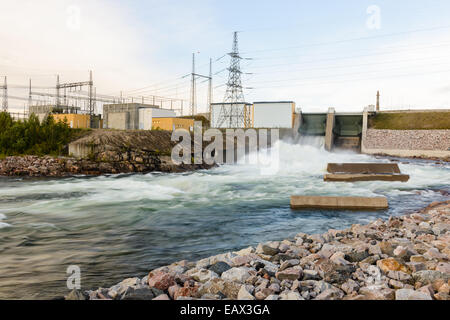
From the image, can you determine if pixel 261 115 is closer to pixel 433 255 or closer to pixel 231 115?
pixel 231 115

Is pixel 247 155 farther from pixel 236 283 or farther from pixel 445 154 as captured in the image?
pixel 236 283

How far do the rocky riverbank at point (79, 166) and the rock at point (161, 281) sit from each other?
67.9ft

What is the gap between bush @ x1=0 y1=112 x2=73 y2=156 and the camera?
27703 mm

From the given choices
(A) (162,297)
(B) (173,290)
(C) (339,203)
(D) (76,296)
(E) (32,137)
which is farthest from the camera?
(E) (32,137)

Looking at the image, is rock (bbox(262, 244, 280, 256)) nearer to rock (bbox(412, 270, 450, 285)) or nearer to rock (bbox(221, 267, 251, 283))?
rock (bbox(221, 267, 251, 283))

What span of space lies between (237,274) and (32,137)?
28.8 m

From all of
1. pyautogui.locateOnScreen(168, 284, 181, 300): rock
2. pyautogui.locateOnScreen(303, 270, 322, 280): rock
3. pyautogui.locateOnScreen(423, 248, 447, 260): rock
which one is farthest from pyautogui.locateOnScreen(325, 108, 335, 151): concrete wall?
pyautogui.locateOnScreen(168, 284, 181, 300): rock

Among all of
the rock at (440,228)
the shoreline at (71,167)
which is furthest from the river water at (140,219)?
the rock at (440,228)

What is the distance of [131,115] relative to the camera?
4747 centimetres

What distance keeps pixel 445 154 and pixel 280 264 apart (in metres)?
43.9

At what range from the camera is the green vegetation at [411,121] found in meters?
48.4

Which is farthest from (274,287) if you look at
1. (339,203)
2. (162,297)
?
(339,203)
